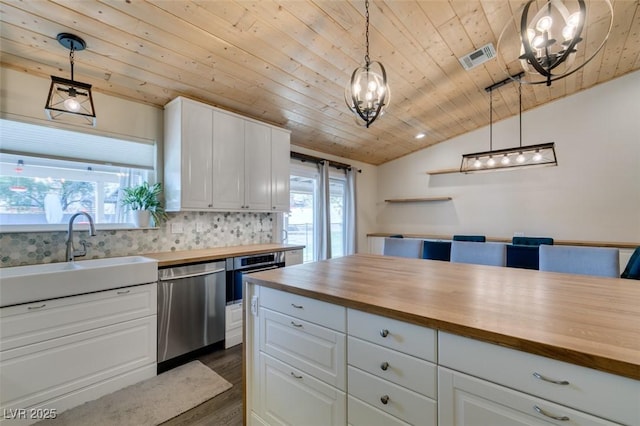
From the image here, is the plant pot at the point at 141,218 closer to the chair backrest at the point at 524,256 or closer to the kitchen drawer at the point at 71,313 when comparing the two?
the kitchen drawer at the point at 71,313

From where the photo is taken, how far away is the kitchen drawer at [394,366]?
41.6 inches

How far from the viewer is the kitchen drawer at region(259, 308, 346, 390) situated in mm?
1313

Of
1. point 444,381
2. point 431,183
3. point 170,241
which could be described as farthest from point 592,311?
point 431,183

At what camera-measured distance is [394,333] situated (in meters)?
1.14

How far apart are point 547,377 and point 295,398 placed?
112cm

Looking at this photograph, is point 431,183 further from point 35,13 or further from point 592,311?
point 35,13

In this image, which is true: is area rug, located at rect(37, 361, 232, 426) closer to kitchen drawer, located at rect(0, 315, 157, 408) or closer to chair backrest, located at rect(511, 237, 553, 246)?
kitchen drawer, located at rect(0, 315, 157, 408)

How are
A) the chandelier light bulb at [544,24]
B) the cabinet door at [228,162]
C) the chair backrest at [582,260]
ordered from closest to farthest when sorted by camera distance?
1. the chandelier light bulb at [544,24]
2. the chair backrest at [582,260]
3. the cabinet door at [228,162]

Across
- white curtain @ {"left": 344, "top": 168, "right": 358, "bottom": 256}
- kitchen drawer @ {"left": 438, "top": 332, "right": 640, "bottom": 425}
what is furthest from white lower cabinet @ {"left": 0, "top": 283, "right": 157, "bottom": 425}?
white curtain @ {"left": 344, "top": 168, "right": 358, "bottom": 256}

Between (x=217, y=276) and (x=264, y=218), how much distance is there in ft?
4.16

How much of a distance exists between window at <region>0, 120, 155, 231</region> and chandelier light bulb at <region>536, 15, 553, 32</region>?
318 cm

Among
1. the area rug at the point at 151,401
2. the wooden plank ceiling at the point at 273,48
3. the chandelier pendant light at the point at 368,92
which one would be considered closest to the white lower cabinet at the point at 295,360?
the area rug at the point at 151,401

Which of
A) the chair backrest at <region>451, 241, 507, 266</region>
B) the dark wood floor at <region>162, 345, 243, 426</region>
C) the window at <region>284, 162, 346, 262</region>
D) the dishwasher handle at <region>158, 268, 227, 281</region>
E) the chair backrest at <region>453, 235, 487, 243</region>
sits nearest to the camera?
the dark wood floor at <region>162, 345, 243, 426</region>

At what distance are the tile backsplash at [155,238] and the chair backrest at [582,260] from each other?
303 cm
